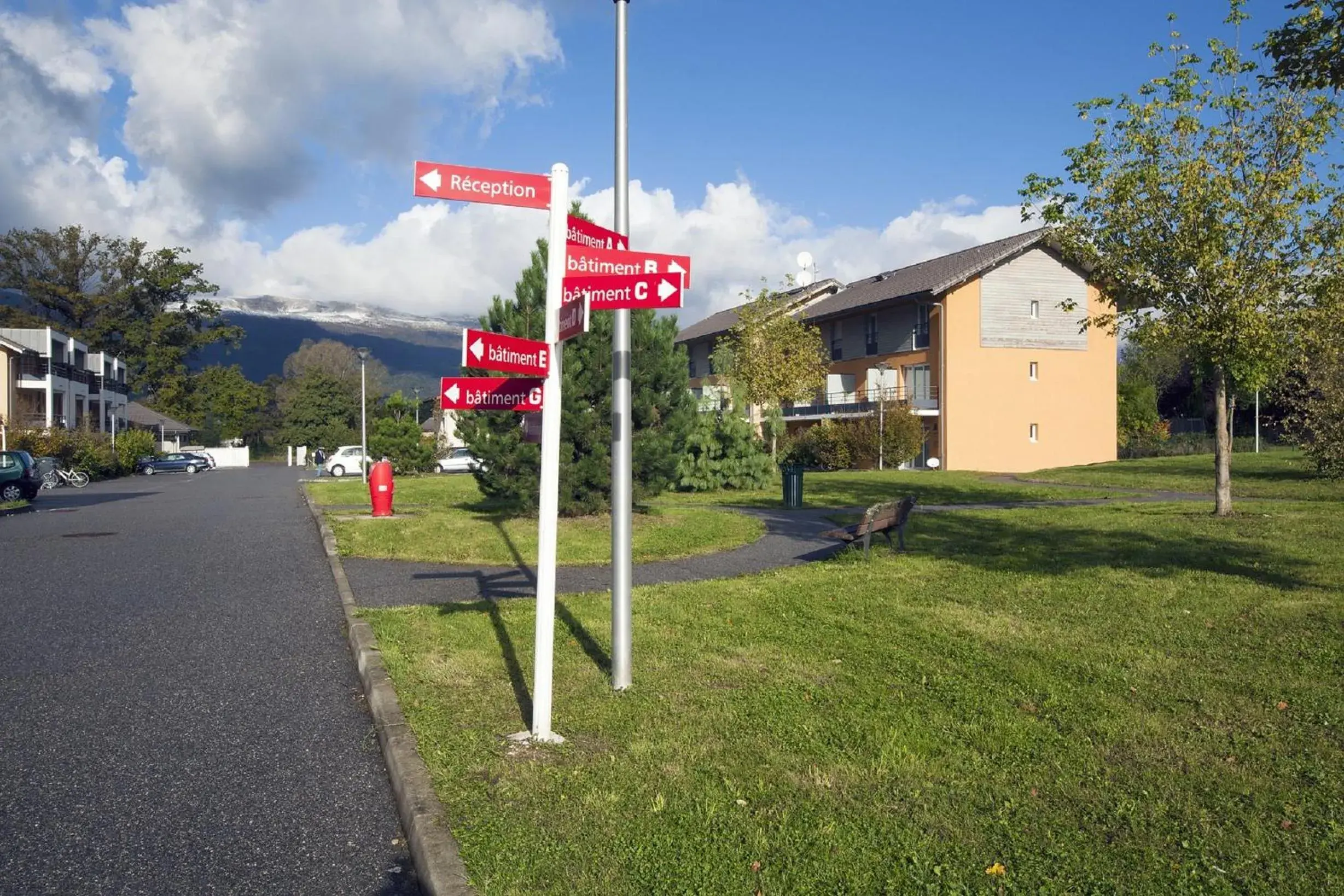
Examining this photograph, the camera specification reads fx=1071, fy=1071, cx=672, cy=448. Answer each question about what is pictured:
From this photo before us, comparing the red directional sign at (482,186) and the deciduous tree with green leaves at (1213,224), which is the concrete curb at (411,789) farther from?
the deciduous tree with green leaves at (1213,224)

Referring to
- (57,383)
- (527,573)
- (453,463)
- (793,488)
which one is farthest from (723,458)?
(57,383)

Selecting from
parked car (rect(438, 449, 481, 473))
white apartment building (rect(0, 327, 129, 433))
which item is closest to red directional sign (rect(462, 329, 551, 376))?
parked car (rect(438, 449, 481, 473))

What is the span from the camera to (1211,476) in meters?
26.6

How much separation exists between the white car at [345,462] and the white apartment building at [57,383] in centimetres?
1250

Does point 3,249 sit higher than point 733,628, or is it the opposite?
point 3,249

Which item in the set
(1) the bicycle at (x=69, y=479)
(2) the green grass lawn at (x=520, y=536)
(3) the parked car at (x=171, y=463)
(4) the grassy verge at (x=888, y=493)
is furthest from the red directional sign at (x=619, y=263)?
(3) the parked car at (x=171, y=463)

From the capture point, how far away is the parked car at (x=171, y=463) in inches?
2525

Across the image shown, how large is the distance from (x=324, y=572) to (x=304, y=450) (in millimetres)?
76276

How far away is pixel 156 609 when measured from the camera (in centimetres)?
1006

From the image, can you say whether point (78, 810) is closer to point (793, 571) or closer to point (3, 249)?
point (793, 571)

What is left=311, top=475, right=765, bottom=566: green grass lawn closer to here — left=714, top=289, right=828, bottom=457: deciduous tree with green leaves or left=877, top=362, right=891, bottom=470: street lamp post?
left=877, top=362, right=891, bottom=470: street lamp post

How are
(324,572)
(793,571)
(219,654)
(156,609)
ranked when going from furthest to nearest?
1. (324,572)
2. (793,571)
3. (156,609)
4. (219,654)

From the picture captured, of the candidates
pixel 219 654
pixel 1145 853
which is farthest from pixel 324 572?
pixel 1145 853

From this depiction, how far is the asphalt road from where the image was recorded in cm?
419
